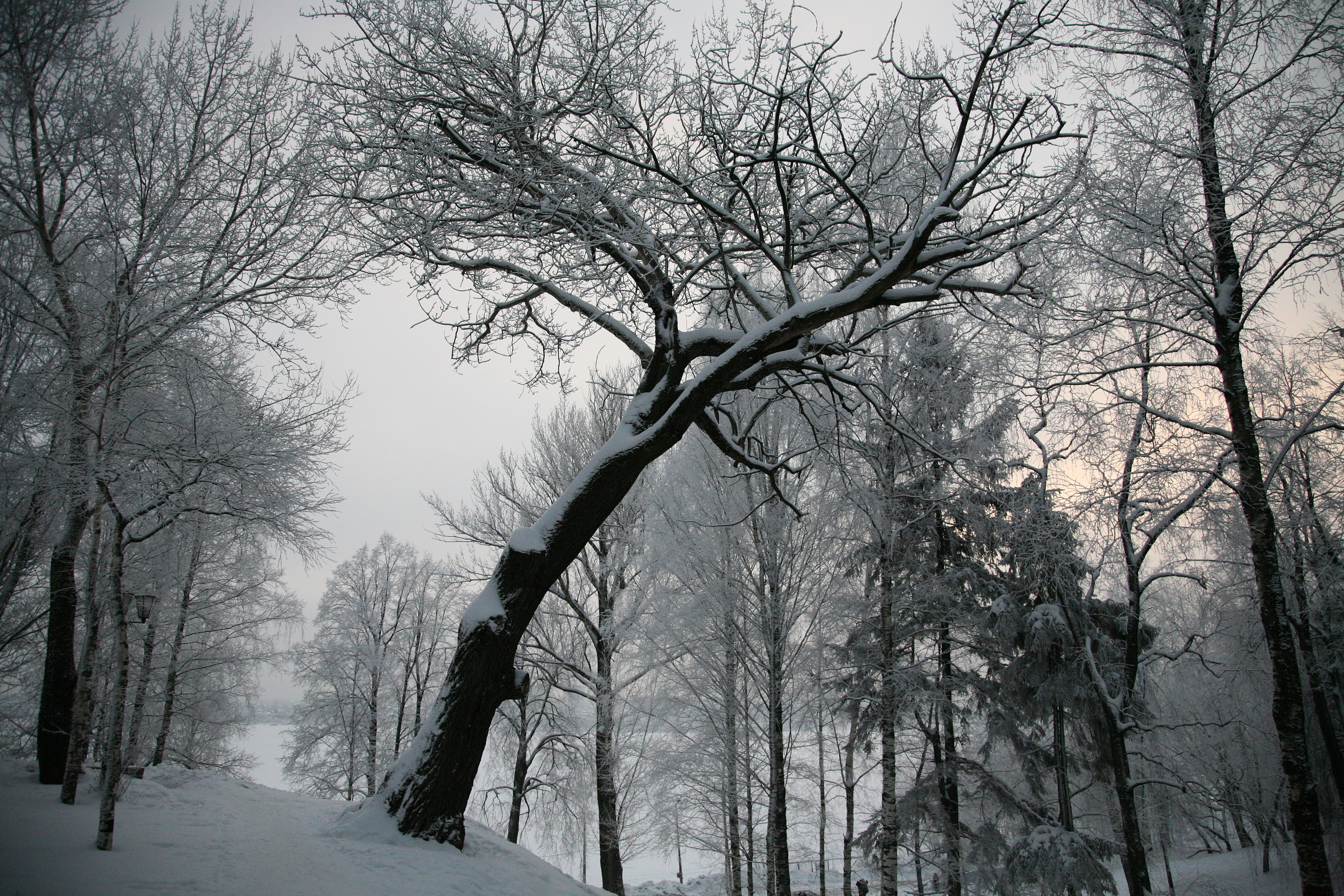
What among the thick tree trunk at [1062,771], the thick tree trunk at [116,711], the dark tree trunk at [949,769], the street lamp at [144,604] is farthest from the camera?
the thick tree trunk at [1062,771]

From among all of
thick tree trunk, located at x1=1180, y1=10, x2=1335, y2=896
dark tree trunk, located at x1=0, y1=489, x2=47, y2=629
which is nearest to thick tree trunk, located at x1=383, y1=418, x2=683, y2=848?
dark tree trunk, located at x1=0, y1=489, x2=47, y2=629

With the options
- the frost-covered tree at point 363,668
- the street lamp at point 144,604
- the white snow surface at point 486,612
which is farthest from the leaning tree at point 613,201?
the frost-covered tree at point 363,668

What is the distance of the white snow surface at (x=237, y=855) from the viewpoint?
130 inches

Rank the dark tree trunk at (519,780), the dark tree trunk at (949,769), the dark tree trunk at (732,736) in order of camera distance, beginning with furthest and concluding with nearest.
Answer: the dark tree trunk at (519,780)
the dark tree trunk at (949,769)
the dark tree trunk at (732,736)

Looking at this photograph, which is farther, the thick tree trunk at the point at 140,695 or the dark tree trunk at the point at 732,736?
the thick tree trunk at the point at 140,695

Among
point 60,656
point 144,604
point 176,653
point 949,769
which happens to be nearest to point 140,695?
point 176,653

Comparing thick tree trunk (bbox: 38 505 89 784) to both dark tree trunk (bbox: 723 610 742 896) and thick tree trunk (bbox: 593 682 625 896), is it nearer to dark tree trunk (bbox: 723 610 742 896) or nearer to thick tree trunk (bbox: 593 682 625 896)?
thick tree trunk (bbox: 593 682 625 896)

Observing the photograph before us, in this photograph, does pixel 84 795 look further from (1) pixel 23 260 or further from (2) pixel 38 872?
(1) pixel 23 260

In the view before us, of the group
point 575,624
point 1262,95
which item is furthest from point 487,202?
point 575,624

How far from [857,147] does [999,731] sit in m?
10.3

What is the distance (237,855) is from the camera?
3.95 meters

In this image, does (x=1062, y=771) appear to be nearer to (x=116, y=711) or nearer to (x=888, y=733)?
(x=888, y=733)

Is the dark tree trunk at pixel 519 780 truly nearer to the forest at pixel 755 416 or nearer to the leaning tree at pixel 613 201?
the forest at pixel 755 416

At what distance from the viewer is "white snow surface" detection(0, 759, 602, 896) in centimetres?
331
